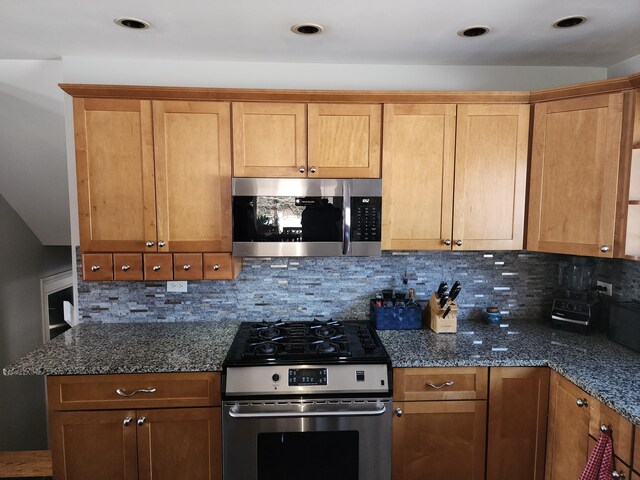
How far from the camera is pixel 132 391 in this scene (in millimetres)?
1766

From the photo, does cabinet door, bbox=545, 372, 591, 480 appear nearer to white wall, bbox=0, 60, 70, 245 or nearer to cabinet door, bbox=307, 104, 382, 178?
cabinet door, bbox=307, 104, 382, 178

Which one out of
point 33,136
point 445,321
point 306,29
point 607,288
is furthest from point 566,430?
point 33,136

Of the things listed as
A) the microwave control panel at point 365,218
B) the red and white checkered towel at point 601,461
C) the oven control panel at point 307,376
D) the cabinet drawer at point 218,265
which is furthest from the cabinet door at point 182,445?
the red and white checkered towel at point 601,461

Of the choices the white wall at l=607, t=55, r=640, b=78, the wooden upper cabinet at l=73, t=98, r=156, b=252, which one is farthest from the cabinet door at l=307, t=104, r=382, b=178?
the white wall at l=607, t=55, r=640, b=78

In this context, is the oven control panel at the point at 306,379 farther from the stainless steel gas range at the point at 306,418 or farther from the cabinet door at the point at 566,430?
the cabinet door at the point at 566,430

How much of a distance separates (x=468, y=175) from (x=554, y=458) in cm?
145

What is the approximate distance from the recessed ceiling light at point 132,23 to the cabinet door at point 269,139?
53 cm

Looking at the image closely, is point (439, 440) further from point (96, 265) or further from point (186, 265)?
point (96, 265)

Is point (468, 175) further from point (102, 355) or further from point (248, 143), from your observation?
point (102, 355)

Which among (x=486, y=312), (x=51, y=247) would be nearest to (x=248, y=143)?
(x=486, y=312)

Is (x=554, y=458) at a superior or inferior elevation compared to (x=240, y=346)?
inferior

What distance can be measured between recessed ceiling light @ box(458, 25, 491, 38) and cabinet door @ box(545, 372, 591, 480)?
168 centimetres

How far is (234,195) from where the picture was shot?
199 cm

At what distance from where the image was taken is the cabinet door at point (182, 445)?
1.78 metres
